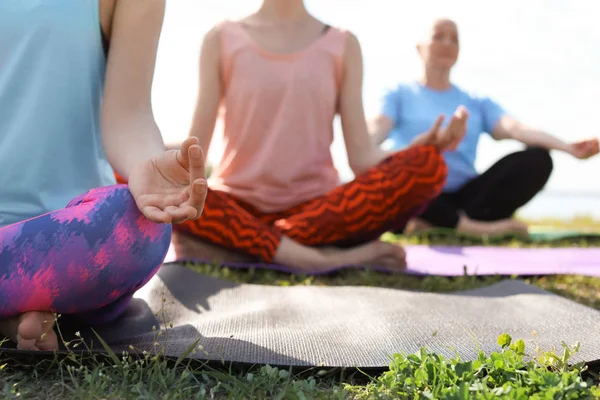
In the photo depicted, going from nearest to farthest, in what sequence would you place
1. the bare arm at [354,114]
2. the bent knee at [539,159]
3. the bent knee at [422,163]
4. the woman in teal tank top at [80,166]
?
1. the woman in teal tank top at [80,166]
2. the bent knee at [422,163]
3. the bare arm at [354,114]
4. the bent knee at [539,159]

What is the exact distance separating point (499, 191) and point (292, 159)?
168 centimetres

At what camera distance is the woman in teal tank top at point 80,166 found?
1097 millimetres

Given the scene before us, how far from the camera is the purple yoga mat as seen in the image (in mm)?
2307

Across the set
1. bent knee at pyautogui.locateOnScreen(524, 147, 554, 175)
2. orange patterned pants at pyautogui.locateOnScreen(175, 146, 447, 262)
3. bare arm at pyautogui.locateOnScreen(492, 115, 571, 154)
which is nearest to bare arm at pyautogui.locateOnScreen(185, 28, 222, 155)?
orange patterned pants at pyautogui.locateOnScreen(175, 146, 447, 262)

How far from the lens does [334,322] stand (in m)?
1.42

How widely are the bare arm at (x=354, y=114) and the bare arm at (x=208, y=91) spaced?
51 cm

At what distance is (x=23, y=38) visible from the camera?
1.25 m

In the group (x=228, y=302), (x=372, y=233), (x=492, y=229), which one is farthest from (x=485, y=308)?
(x=492, y=229)

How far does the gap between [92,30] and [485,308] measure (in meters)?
1.17

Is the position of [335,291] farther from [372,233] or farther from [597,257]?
[597,257]

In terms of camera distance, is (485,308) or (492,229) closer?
(485,308)

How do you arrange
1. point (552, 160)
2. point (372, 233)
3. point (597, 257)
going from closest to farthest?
point (372, 233) → point (597, 257) → point (552, 160)

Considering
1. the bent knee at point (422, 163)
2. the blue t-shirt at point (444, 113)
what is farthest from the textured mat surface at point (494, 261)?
the blue t-shirt at point (444, 113)

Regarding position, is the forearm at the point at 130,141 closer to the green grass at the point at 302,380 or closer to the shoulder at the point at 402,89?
the green grass at the point at 302,380
